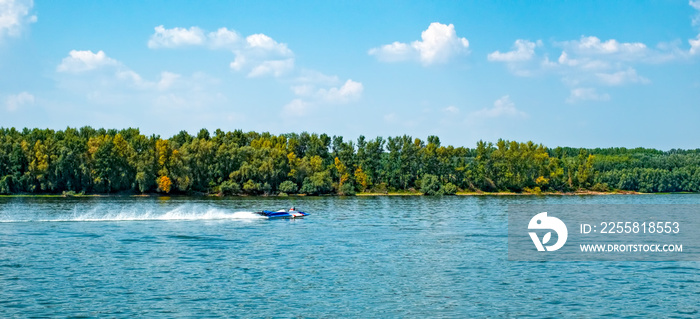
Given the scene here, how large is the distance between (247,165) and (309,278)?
5197 inches

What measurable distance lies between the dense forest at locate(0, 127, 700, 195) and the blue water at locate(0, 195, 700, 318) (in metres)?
97.0

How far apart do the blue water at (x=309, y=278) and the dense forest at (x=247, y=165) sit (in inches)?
3817

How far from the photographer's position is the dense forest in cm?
14888

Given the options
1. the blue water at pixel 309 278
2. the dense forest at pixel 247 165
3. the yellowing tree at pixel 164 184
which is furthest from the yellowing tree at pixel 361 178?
the blue water at pixel 309 278

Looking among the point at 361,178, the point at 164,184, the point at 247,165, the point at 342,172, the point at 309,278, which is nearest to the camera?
the point at 309,278

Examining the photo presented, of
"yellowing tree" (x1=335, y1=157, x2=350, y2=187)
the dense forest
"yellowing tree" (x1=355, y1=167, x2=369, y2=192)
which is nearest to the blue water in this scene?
the dense forest

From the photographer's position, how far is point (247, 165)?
165000mm

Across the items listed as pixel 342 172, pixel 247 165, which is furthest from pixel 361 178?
pixel 247 165

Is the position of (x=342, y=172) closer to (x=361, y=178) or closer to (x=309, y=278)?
(x=361, y=178)

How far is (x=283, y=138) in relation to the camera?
7470 inches

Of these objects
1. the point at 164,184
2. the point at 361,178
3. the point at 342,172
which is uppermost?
the point at 342,172

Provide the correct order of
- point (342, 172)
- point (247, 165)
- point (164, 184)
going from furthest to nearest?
1. point (342, 172)
2. point (247, 165)
3. point (164, 184)

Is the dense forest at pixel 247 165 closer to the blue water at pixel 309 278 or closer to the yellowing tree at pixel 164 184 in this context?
the yellowing tree at pixel 164 184

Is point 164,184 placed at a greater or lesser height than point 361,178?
lesser
